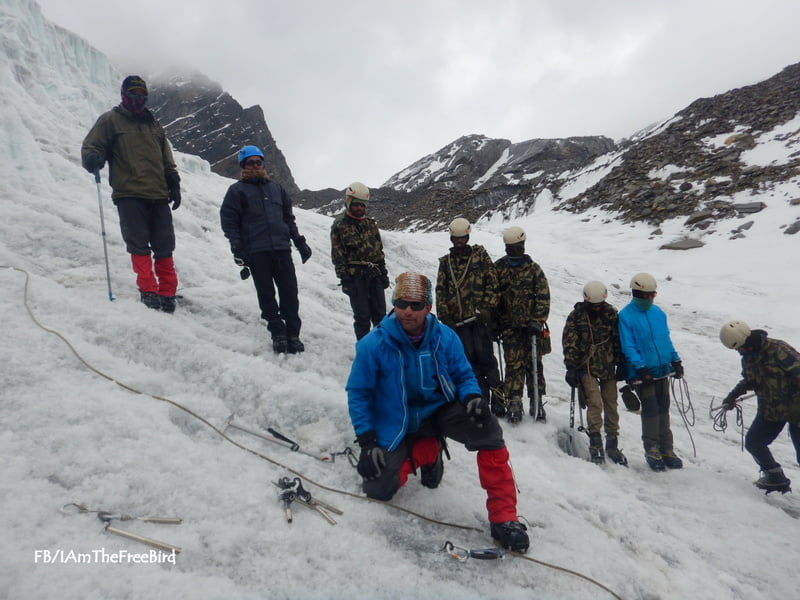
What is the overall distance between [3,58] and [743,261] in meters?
A: 21.4

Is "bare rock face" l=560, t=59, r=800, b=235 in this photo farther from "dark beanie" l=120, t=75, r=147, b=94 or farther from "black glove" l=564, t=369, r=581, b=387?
"dark beanie" l=120, t=75, r=147, b=94

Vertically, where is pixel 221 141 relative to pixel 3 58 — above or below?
above

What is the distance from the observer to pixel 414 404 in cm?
317

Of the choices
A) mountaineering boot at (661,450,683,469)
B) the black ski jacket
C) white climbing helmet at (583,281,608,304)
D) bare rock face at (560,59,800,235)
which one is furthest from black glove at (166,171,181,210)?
bare rock face at (560,59,800,235)

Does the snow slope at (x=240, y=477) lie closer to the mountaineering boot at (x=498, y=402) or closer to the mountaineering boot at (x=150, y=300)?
the mountaineering boot at (x=150, y=300)

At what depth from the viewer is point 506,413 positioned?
5.39 m

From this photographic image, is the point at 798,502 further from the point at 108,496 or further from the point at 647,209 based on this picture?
the point at 647,209

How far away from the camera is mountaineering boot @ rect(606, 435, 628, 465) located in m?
4.96

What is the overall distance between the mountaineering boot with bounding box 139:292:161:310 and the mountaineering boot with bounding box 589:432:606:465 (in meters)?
5.28

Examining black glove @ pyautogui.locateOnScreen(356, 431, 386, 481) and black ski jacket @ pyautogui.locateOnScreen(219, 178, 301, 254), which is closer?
black glove @ pyautogui.locateOnScreen(356, 431, 386, 481)

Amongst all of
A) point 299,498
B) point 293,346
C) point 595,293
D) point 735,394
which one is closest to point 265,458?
point 299,498

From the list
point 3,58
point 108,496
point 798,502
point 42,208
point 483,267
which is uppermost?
point 3,58

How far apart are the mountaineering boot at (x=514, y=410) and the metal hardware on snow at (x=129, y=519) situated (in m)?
3.92

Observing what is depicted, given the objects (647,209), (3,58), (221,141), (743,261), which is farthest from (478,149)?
(3,58)
